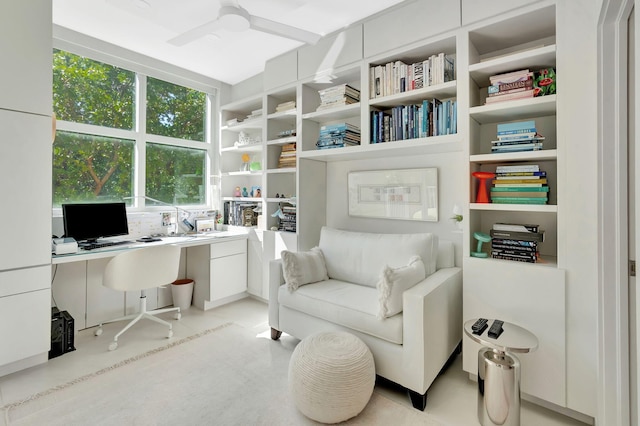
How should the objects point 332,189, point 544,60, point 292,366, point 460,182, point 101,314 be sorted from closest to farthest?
point 292,366, point 544,60, point 460,182, point 101,314, point 332,189

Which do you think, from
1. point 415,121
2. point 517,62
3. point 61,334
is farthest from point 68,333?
point 517,62

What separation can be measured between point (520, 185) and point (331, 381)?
1.64 m

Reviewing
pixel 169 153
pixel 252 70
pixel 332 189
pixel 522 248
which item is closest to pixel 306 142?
pixel 332 189

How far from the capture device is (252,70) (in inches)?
145

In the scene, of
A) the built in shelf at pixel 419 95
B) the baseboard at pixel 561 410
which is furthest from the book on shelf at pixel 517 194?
the baseboard at pixel 561 410

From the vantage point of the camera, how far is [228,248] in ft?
11.2

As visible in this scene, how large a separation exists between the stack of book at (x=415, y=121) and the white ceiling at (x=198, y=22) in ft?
2.83

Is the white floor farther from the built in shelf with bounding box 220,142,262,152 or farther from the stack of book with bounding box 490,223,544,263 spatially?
the built in shelf with bounding box 220,142,262,152

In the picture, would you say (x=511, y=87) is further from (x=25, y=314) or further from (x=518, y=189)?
(x=25, y=314)

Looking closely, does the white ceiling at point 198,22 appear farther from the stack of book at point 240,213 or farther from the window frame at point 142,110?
the stack of book at point 240,213

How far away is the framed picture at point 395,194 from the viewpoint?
8.47ft

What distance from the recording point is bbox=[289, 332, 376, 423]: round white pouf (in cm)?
160

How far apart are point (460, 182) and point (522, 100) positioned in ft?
2.45

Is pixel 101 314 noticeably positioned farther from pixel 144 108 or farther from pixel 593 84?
pixel 593 84
